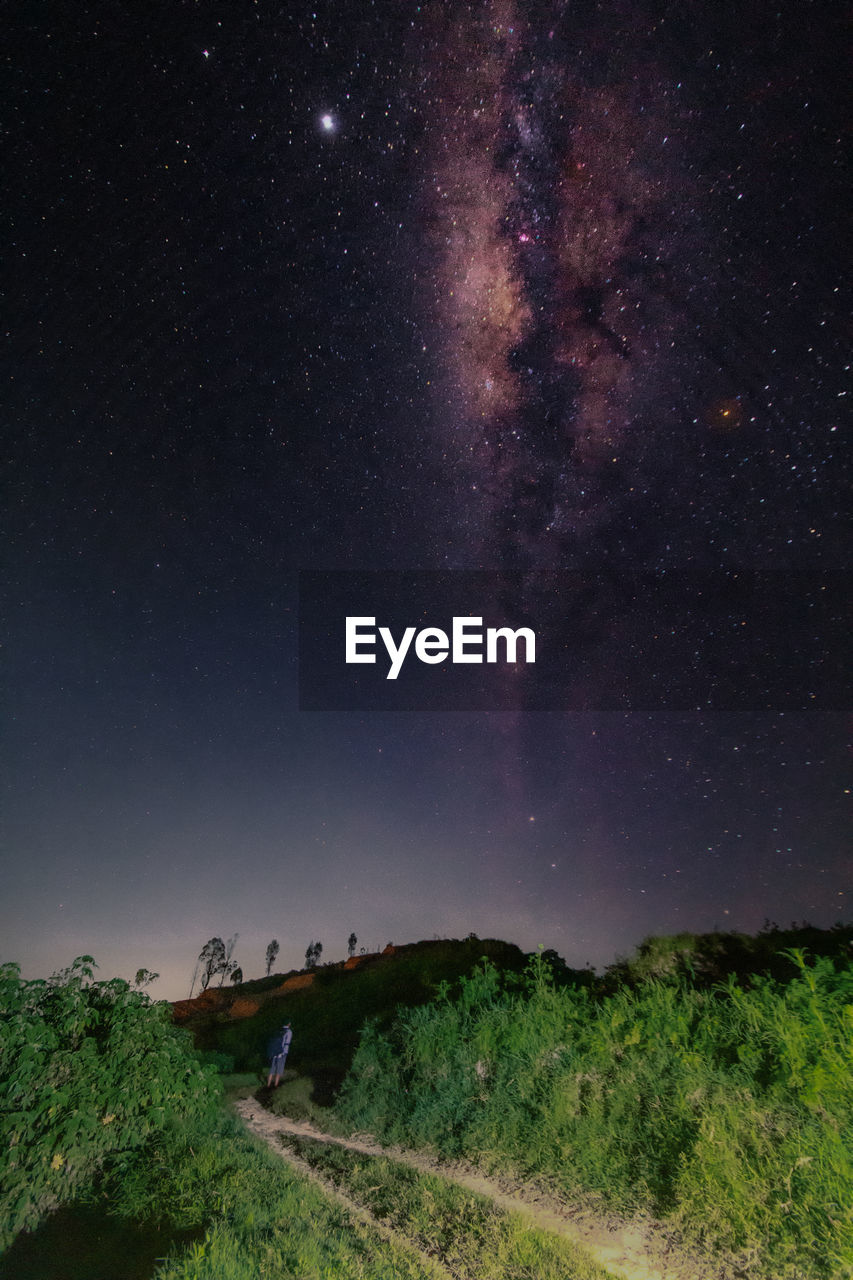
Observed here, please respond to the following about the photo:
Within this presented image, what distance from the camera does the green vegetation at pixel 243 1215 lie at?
4.72m

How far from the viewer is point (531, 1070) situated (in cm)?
901

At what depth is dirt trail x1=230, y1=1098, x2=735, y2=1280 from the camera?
A: 15.6 ft

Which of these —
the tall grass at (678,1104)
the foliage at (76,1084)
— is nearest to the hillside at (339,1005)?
the tall grass at (678,1104)

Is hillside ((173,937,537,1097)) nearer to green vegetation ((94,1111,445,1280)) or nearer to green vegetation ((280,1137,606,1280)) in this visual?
green vegetation ((280,1137,606,1280))

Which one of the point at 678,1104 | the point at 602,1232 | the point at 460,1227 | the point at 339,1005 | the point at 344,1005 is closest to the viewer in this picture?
the point at 602,1232

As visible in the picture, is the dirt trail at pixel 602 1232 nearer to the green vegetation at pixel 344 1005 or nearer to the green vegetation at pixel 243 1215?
the green vegetation at pixel 243 1215

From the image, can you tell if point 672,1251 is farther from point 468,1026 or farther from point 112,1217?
point 468,1026

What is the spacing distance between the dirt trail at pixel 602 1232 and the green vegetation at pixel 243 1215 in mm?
668

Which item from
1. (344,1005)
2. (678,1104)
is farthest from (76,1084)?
(344,1005)

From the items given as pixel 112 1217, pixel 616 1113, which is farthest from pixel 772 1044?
pixel 112 1217

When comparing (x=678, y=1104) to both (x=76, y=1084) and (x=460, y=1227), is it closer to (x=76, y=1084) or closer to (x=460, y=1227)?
(x=460, y=1227)

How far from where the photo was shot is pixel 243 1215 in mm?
5844

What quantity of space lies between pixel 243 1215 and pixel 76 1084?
6.51 ft

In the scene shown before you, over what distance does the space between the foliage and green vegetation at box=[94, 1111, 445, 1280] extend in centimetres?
43
